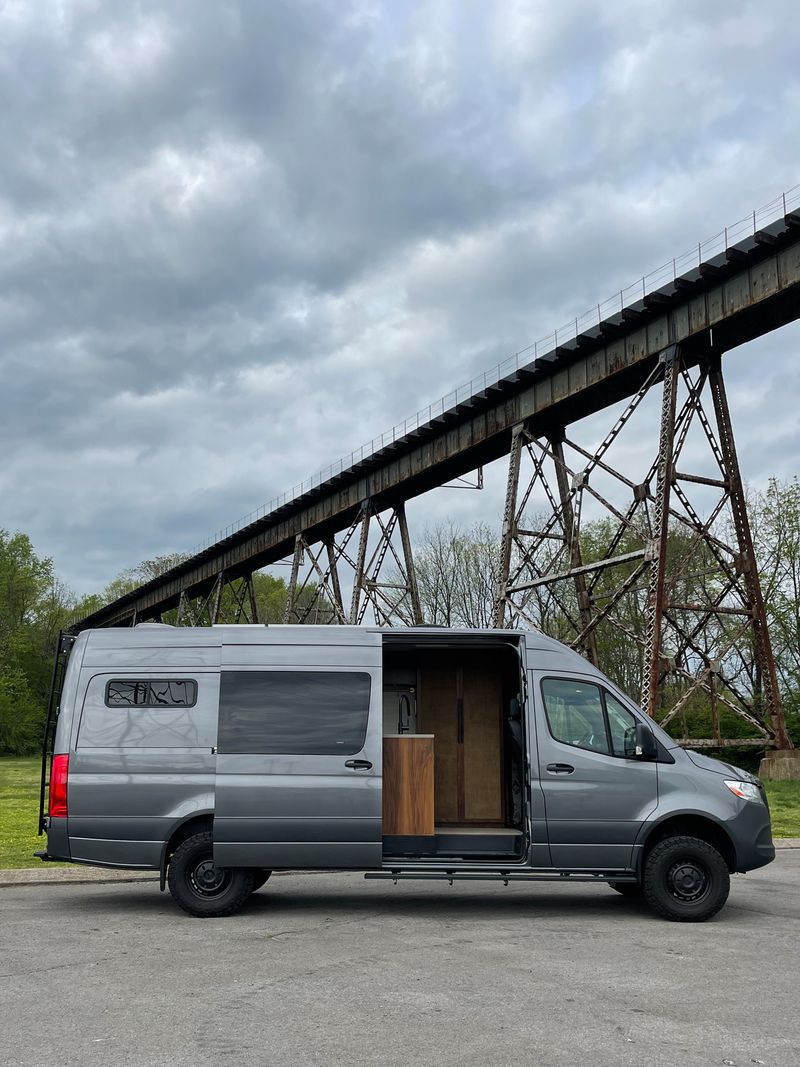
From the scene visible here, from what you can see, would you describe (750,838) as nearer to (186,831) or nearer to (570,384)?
(186,831)

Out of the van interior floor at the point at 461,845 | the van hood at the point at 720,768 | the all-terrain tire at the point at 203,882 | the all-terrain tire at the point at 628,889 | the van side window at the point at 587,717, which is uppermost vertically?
the van side window at the point at 587,717

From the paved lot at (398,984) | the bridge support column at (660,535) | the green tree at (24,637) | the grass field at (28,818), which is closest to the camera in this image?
the paved lot at (398,984)

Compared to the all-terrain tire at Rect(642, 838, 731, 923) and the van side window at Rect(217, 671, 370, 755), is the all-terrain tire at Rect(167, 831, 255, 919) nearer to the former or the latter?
the van side window at Rect(217, 671, 370, 755)

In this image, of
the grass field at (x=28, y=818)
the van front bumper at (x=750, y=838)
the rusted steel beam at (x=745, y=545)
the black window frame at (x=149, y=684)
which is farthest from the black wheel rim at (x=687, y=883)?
the rusted steel beam at (x=745, y=545)

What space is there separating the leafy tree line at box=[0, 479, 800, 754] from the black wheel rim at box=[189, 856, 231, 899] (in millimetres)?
15090

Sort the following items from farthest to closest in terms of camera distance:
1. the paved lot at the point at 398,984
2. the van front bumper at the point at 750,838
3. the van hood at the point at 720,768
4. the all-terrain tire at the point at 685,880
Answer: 1. the van hood at the point at 720,768
2. the van front bumper at the point at 750,838
3. the all-terrain tire at the point at 685,880
4. the paved lot at the point at 398,984

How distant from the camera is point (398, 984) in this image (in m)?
6.52

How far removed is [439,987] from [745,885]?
6.39 metres

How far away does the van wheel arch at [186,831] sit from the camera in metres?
9.36

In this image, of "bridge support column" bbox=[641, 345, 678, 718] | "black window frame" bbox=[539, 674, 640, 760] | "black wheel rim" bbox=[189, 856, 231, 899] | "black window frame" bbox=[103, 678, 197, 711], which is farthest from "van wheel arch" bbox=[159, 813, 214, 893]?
"bridge support column" bbox=[641, 345, 678, 718]

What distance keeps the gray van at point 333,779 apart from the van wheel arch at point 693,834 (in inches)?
0.7

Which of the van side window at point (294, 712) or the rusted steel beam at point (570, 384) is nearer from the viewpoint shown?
the van side window at point (294, 712)

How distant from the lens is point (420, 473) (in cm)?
3108

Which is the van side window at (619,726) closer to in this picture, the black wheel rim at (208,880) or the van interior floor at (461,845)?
the van interior floor at (461,845)
